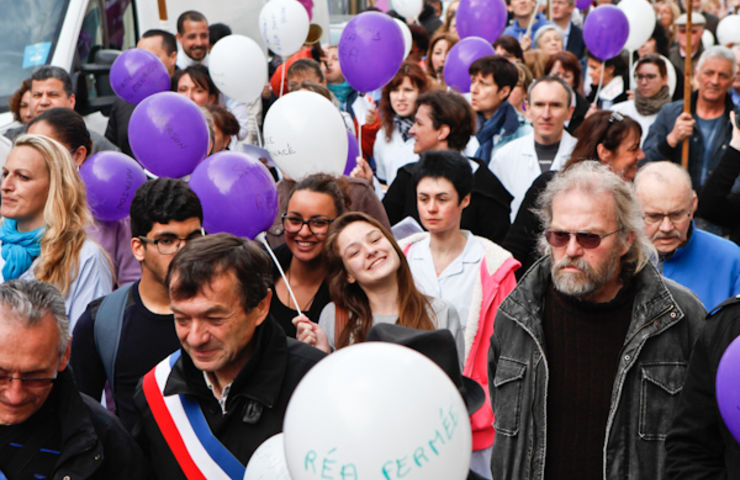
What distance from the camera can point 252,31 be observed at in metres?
11.2

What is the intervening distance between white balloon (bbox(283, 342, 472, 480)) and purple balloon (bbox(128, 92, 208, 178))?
2917 millimetres

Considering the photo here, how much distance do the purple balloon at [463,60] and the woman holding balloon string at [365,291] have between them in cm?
425

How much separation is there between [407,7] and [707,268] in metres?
8.52

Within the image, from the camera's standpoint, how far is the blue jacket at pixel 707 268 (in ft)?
12.6

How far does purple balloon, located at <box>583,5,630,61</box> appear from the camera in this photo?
9.10 metres

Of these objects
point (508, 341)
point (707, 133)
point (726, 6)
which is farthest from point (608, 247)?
point (726, 6)

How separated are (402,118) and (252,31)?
A: 4.69m

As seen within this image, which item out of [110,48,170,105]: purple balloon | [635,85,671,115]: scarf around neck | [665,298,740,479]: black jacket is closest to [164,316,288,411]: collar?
[665,298,740,479]: black jacket

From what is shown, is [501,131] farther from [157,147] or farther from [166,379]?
[166,379]

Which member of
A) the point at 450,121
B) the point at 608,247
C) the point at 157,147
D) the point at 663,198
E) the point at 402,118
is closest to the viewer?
the point at 608,247

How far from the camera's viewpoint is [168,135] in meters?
4.84

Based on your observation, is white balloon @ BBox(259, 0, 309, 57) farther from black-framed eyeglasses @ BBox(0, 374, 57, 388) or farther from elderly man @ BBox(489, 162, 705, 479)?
black-framed eyeglasses @ BBox(0, 374, 57, 388)

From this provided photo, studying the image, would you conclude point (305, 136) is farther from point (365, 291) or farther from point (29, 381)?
point (29, 381)

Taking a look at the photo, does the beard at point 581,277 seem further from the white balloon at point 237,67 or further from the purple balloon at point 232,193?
the white balloon at point 237,67
